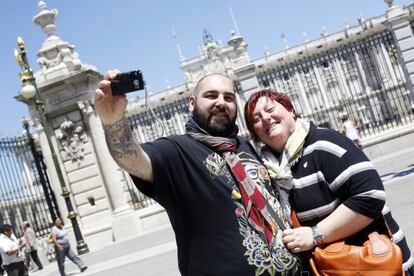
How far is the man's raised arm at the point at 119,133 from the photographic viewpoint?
214 cm

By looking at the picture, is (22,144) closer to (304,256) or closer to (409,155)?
(409,155)

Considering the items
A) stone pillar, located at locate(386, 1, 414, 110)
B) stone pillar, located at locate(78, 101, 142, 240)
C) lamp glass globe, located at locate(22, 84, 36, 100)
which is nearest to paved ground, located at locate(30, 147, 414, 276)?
stone pillar, located at locate(78, 101, 142, 240)

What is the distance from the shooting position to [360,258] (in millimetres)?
2088

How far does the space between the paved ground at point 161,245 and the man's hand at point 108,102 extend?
3.91m

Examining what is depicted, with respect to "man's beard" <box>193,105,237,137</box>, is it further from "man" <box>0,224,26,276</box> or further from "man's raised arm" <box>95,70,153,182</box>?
"man" <box>0,224,26,276</box>

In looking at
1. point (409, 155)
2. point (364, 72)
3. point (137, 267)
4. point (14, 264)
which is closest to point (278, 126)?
point (137, 267)

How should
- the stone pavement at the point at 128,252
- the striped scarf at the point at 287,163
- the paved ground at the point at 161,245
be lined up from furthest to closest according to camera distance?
the stone pavement at the point at 128,252, the paved ground at the point at 161,245, the striped scarf at the point at 287,163

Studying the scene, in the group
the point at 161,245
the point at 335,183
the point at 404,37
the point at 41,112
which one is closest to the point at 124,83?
the point at 335,183

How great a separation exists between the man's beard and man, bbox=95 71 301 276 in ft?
0.13

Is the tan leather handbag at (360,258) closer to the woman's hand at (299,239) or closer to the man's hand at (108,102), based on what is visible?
the woman's hand at (299,239)

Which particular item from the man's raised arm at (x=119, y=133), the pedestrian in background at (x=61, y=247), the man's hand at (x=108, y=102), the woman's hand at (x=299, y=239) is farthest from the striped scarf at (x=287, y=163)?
the pedestrian in background at (x=61, y=247)

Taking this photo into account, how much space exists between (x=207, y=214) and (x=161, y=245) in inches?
319

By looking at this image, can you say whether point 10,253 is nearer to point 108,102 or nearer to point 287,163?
point 108,102

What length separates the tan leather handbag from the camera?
2.04 metres
